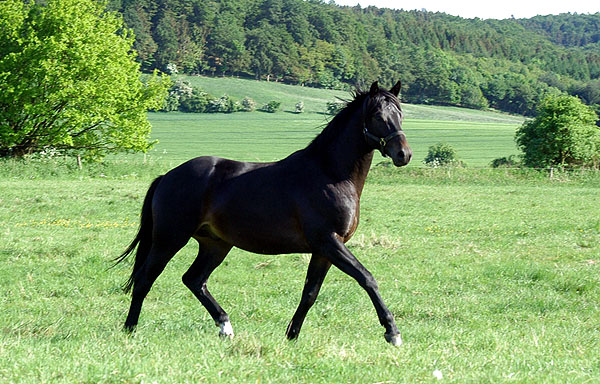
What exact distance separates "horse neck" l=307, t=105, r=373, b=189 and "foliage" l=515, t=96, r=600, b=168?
43.0 metres

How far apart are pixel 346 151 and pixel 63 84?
101 feet

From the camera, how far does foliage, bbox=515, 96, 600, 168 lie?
47594 mm

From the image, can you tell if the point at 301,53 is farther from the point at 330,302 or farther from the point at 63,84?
the point at 330,302

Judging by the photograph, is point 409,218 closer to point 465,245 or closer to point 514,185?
point 465,245

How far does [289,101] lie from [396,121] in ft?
320

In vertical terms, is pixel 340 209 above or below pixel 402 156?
below

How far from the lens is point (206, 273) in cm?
762

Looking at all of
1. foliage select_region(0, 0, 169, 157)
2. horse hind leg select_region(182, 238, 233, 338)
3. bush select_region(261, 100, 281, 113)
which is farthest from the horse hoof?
bush select_region(261, 100, 281, 113)

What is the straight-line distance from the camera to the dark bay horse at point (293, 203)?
21.5 feet

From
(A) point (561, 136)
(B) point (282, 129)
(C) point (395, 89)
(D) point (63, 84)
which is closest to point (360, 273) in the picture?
(C) point (395, 89)

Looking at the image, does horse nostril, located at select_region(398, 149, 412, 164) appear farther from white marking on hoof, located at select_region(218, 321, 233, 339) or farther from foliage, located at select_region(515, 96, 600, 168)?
foliage, located at select_region(515, 96, 600, 168)

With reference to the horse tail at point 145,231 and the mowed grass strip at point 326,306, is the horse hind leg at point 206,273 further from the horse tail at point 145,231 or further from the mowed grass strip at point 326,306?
the horse tail at point 145,231

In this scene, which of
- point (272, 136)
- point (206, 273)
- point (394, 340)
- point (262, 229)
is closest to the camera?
point (394, 340)

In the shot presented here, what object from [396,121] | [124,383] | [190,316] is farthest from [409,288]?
[124,383]
